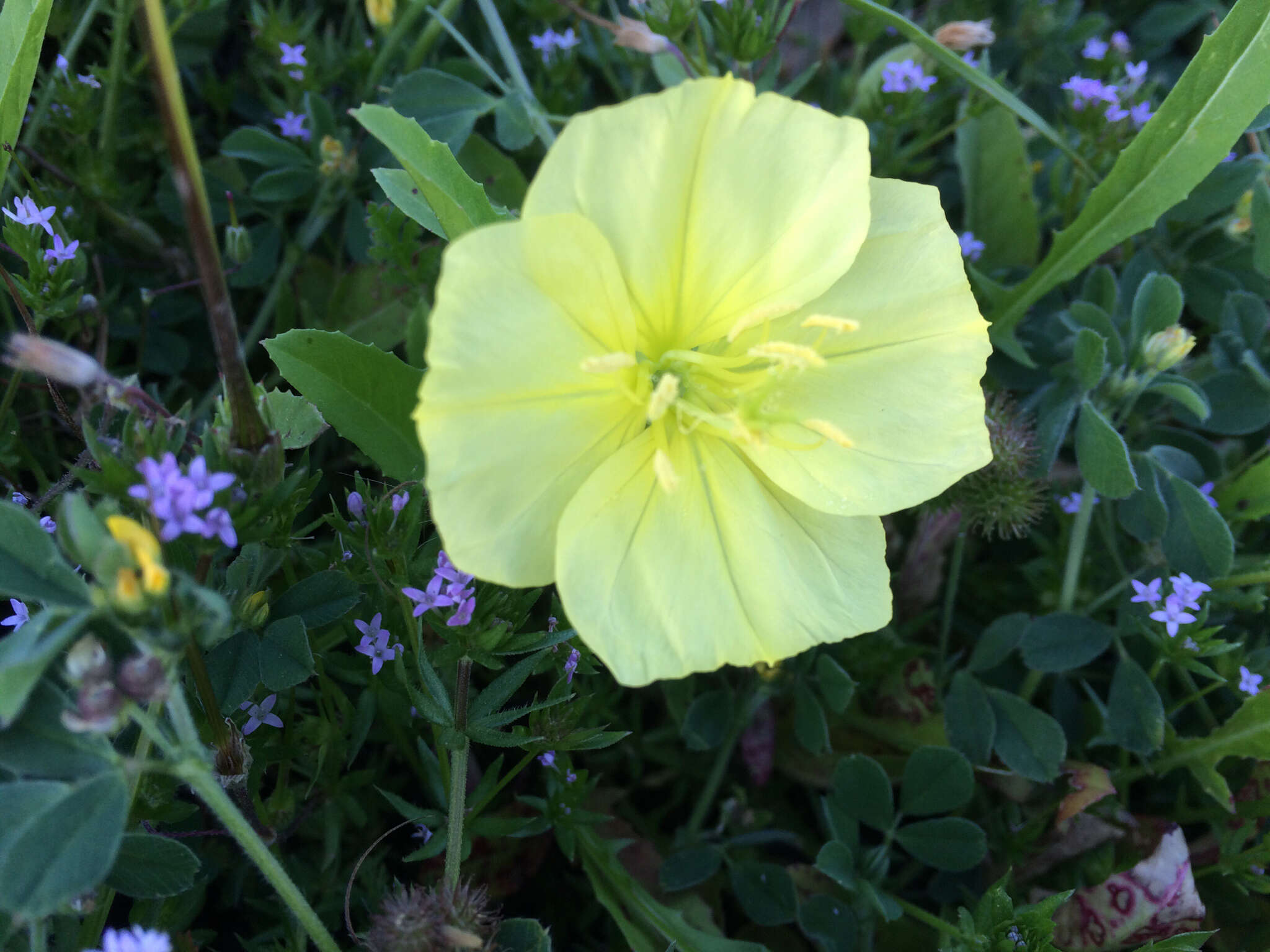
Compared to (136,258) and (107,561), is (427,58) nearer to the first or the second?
(136,258)

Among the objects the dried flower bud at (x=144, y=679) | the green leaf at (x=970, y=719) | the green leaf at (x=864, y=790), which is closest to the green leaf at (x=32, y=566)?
the dried flower bud at (x=144, y=679)

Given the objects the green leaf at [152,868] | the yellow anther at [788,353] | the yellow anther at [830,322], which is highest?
the yellow anther at [830,322]

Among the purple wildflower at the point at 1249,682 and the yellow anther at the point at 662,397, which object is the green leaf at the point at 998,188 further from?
the yellow anther at the point at 662,397

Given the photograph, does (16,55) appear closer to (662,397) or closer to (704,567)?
(662,397)

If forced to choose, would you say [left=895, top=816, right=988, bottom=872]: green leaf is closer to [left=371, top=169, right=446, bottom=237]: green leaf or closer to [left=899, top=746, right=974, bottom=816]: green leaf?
[left=899, top=746, right=974, bottom=816]: green leaf

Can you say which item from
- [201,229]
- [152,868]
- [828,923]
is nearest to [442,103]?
[201,229]
